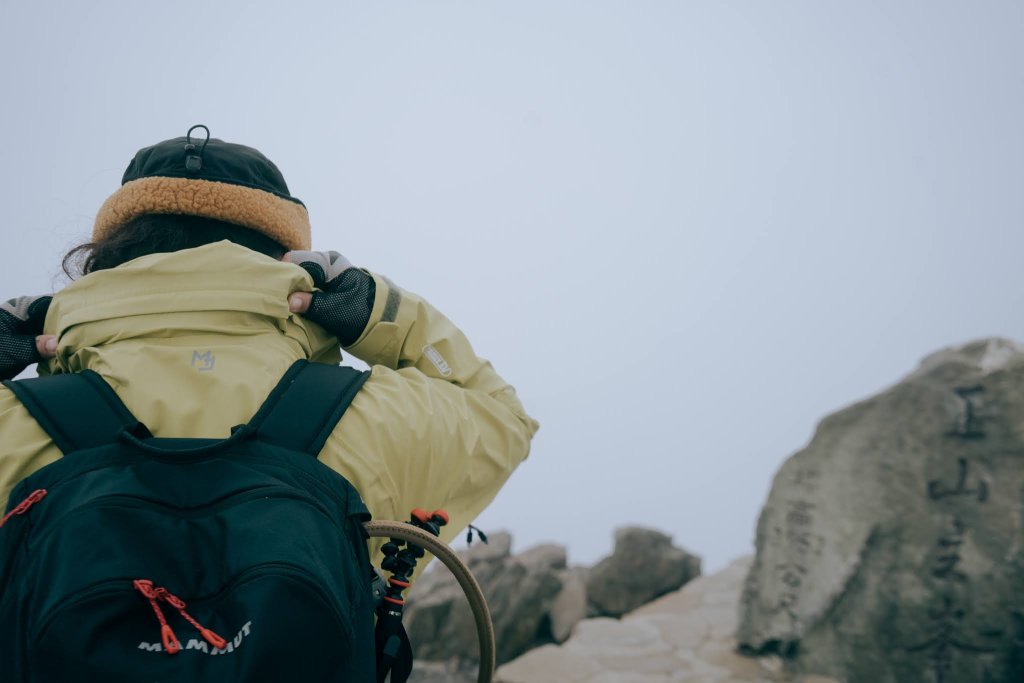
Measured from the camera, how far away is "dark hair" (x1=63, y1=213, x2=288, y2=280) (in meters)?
1.70

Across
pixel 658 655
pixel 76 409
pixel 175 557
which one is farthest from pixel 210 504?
pixel 658 655

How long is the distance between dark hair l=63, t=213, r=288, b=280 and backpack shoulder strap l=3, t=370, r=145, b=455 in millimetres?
391

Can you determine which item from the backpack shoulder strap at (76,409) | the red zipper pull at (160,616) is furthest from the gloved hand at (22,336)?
the red zipper pull at (160,616)

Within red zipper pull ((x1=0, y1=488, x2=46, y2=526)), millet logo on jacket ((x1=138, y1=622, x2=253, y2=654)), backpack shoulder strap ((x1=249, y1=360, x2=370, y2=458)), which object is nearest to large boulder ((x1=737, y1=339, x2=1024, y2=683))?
backpack shoulder strap ((x1=249, y1=360, x2=370, y2=458))

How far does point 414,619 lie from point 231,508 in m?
7.06

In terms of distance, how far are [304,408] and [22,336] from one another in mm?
742

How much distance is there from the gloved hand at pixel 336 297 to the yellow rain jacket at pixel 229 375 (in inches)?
1.2

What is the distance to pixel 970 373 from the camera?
16.0 feet

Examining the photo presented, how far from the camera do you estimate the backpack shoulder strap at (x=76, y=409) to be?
1325mm

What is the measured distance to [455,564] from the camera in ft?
5.13

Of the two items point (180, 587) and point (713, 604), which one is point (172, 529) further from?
point (713, 604)

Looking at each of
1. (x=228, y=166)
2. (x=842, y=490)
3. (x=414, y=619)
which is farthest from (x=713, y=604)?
(x=228, y=166)

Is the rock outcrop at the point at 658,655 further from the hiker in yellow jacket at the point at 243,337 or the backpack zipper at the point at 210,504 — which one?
the backpack zipper at the point at 210,504

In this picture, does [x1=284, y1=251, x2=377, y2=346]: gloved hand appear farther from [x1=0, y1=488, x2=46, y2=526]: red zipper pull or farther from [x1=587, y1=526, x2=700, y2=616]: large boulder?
[x1=587, y1=526, x2=700, y2=616]: large boulder
